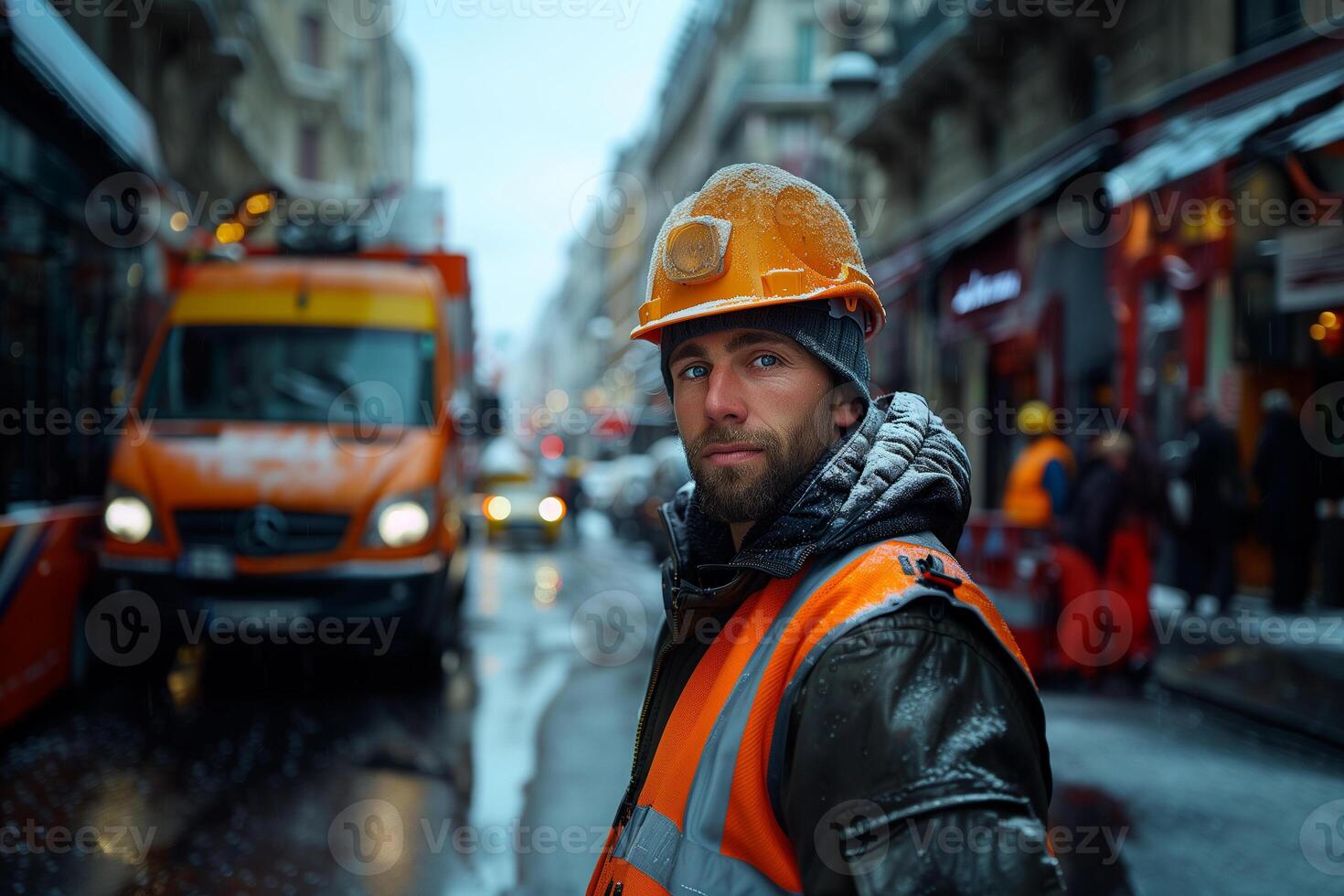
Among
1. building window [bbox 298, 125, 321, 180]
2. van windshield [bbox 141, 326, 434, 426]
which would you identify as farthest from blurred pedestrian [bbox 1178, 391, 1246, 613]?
building window [bbox 298, 125, 321, 180]

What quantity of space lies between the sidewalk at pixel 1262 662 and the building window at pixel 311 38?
135 feet

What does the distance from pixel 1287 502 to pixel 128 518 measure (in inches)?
394

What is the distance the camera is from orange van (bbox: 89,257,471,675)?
700 centimetres

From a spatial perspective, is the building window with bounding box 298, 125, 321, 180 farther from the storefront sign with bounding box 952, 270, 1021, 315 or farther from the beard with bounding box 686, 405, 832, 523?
the beard with bounding box 686, 405, 832, 523

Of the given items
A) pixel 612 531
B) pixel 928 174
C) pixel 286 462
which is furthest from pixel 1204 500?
pixel 612 531

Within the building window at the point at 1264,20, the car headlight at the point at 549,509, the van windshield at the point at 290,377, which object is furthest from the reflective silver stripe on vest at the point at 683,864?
the car headlight at the point at 549,509

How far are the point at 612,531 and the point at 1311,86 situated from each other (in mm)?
20104

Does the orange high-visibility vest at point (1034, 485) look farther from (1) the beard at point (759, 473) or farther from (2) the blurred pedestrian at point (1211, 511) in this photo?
(1) the beard at point (759, 473)

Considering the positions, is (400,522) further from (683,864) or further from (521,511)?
(521,511)

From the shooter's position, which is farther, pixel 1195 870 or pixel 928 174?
pixel 928 174

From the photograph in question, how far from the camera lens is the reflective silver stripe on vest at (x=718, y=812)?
1.40m

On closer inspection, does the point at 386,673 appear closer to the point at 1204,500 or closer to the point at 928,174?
the point at 1204,500

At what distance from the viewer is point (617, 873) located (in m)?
1.64

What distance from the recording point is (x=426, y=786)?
5.54m
